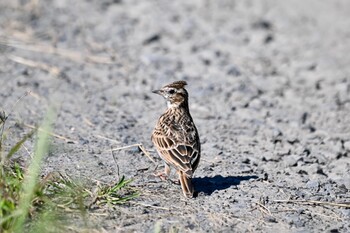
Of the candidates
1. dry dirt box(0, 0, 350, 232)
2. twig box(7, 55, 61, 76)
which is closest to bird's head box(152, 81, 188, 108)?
dry dirt box(0, 0, 350, 232)

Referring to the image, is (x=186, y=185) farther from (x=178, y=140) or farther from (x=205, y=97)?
(x=205, y=97)

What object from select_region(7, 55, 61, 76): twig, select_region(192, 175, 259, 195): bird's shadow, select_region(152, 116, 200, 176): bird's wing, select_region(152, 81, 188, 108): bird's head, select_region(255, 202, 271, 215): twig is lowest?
select_region(192, 175, 259, 195): bird's shadow

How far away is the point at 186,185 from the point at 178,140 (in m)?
0.56

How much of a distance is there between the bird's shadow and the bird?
28cm

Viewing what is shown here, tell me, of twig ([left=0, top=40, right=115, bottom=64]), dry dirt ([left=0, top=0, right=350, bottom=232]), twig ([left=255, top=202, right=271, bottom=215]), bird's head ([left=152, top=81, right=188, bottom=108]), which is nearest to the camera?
twig ([left=255, top=202, right=271, bottom=215])

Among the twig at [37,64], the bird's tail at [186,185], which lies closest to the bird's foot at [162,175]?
the bird's tail at [186,185]

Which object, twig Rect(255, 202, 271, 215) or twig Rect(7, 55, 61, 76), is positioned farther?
twig Rect(7, 55, 61, 76)

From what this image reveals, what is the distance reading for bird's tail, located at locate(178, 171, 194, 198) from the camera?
737 centimetres

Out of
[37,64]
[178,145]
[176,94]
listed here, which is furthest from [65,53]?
[178,145]

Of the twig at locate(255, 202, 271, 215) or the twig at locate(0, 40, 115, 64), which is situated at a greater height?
the twig at locate(0, 40, 115, 64)

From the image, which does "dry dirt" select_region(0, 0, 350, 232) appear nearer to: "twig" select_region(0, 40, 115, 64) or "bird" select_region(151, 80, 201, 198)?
"twig" select_region(0, 40, 115, 64)

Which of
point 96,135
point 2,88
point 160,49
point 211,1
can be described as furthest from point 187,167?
point 211,1

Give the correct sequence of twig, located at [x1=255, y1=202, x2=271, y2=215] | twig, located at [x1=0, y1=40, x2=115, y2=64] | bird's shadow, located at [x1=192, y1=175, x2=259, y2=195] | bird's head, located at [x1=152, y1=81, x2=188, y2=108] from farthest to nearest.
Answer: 1. twig, located at [x1=0, y1=40, x2=115, y2=64]
2. bird's head, located at [x1=152, y1=81, x2=188, y2=108]
3. bird's shadow, located at [x1=192, y1=175, x2=259, y2=195]
4. twig, located at [x1=255, y1=202, x2=271, y2=215]

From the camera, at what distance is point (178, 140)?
7793 millimetres
